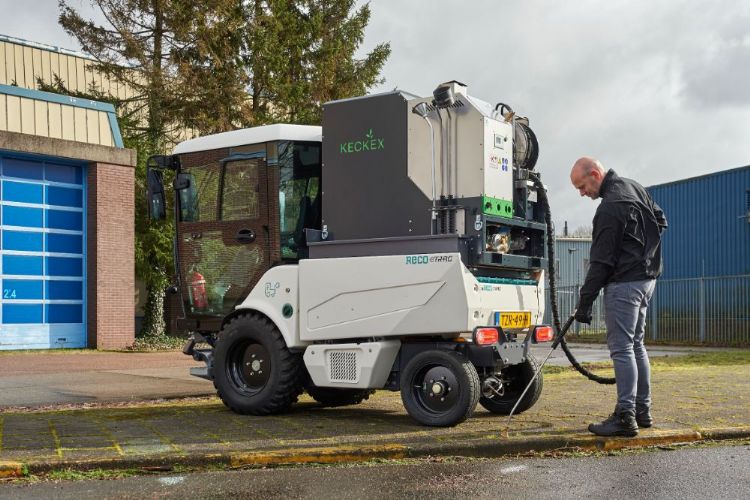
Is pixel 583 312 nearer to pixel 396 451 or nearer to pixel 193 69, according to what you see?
pixel 396 451

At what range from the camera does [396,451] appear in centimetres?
600

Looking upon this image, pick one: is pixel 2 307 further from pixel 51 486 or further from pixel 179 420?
pixel 51 486

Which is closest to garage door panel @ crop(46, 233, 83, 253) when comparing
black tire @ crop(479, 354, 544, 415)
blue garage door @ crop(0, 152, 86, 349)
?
blue garage door @ crop(0, 152, 86, 349)

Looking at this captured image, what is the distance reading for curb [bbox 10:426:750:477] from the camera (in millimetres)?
5656

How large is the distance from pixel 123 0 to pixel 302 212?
1796cm

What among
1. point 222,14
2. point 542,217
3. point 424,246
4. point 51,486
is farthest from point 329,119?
point 222,14

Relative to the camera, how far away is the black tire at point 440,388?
6938 millimetres

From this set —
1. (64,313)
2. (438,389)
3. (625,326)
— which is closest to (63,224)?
(64,313)

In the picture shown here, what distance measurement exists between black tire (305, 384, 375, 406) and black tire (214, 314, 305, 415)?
2.33 ft

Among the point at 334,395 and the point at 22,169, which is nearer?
the point at 334,395

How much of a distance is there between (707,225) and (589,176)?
69.4 feet

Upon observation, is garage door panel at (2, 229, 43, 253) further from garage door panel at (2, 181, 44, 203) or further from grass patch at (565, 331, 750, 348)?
grass patch at (565, 331, 750, 348)

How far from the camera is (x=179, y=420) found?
A: 7.64m

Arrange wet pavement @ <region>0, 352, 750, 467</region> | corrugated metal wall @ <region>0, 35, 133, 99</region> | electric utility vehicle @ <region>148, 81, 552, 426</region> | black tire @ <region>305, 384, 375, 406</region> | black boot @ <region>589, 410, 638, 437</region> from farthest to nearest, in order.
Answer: corrugated metal wall @ <region>0, 35, 133, 99</region> < black tire @ <region>305, 384, 375, 406</region> < electric utility vehicle @ <region>148, 81, 552, 426</region> < black boot @ <region>589, 410, 638, 437</region> < wet pavement @ <region>0, 352, 750, 467</region>
